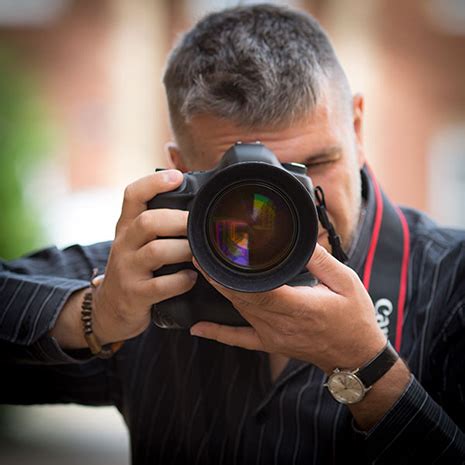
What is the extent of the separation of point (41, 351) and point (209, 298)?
0.36m

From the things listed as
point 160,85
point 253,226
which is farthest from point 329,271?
point 160,85

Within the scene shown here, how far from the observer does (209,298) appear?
4.51 ft

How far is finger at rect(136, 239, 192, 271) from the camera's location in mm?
1333

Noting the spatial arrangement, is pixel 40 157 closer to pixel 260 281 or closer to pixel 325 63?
pixel 325 63

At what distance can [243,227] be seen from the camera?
133cm

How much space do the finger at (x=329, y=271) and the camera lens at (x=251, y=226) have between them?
44mm

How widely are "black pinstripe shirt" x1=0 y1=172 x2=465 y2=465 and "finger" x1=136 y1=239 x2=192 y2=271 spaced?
27cm

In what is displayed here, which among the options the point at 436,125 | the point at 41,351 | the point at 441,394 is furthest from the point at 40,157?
the point at 436,125

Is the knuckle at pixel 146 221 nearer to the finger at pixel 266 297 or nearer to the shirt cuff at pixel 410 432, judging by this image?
the finger at pixel 266 297

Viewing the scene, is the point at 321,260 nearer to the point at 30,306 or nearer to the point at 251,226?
the point at 251,226

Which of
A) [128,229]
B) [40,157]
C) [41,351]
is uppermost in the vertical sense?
[128,229]

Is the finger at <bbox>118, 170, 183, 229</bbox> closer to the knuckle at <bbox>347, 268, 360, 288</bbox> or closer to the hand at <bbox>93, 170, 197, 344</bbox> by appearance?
the hand at <bbox>93, 170, 197, 344</bbox>

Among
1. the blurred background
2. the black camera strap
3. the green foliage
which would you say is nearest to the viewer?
the black camera strap

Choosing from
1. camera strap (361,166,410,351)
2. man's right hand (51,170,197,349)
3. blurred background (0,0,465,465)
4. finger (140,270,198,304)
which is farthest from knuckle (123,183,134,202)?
blurred background (0,0,465,465)
